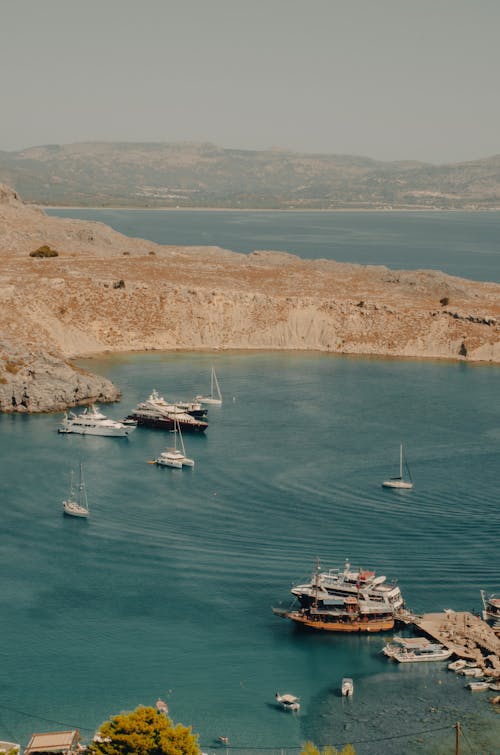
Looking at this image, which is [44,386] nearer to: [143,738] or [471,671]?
[471,671]

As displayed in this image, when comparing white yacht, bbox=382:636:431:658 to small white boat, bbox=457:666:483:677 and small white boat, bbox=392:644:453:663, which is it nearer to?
small white boat, bbox=392:644:453:663

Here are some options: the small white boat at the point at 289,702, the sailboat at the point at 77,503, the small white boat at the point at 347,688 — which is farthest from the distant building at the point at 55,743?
the sailboat at the point at 77,503

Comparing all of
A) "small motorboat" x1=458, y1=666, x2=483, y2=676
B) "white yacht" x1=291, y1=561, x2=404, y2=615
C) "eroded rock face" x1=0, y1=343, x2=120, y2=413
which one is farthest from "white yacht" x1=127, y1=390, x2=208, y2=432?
"small motorboat" x1=458, y1=666, x2=483, y2=676

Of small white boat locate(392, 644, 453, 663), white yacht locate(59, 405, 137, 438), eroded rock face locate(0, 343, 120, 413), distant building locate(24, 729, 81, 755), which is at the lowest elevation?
small white boat locate(392, 644, 453, 663)

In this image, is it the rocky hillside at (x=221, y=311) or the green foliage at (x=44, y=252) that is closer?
the rocky hillside at (x=221, y=311)

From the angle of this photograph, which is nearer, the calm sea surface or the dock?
the calm sea surface

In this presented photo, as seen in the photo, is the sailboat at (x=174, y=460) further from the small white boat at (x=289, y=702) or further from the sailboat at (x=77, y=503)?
the small white boat at (x=289, y=702)
